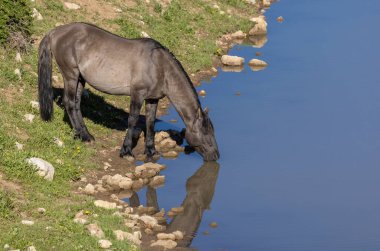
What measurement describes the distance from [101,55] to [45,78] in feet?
4.47

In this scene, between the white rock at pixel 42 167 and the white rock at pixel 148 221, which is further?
the white rock at pixel 42 167

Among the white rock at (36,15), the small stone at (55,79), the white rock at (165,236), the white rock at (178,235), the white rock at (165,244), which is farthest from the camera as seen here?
the white rock at (36,15)

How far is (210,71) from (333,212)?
395 inches

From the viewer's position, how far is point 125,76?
65.5ft

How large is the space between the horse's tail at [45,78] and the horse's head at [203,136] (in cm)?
316

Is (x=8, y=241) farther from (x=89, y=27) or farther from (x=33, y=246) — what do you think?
(x=89, y=27)

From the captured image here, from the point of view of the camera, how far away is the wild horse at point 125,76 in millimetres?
19750

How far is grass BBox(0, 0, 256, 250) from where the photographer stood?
1540 cm

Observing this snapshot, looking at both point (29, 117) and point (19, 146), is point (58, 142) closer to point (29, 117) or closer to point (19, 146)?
point (29, 117)

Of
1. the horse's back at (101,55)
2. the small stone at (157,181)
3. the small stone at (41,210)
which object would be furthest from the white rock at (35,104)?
the small stone at (41,210)

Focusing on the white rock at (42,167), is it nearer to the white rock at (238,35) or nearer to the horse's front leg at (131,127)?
the horse's front leg at (131,127)

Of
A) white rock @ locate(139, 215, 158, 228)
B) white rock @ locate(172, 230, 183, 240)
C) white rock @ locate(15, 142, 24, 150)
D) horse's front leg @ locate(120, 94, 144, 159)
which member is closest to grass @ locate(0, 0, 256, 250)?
white rock @ locate(15, 142, 24, 150)

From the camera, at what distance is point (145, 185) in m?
19.1

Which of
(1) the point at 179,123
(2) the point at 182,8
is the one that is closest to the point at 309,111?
(1) the point at 179,123
